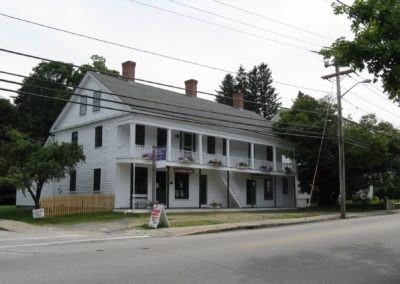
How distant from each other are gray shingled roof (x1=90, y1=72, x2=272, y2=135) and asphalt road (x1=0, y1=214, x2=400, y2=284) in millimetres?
16946

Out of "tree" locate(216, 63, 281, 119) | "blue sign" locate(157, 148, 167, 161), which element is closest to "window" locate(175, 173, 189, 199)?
"blue sign" locate(157, 148, 167, 161)

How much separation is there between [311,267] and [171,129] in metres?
23.4

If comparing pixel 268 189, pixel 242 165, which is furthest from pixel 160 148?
pixel 268 189

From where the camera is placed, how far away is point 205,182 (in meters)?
37.1

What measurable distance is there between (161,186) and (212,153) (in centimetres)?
626

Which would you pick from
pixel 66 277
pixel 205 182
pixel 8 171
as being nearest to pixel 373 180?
pixel 205 182

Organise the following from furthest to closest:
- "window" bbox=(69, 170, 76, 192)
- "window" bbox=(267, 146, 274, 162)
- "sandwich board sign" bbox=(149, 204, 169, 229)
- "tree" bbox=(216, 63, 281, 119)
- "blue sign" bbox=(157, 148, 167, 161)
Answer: "tree" bbox=(216, 63, 281, 119) → "window" bbox=(267, 146, 274, 162) → "window" bbox=(69, 170, 76, 192) → "blue sign" bbox=(157, 148, 167, 161) → "sandwich board sign" bbox=(149, 204, 169, 229)

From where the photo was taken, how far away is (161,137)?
34.6 m

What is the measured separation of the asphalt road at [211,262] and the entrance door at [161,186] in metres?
18.2

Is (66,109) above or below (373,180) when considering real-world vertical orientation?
above

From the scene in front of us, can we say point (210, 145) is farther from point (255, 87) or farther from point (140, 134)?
point (255, 87)

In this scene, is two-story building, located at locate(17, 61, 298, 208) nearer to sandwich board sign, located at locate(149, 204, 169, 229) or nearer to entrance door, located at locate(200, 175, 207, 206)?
entrance door, located at locate(200, 175, 207, 206)

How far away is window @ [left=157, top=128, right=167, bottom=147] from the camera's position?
113 ft

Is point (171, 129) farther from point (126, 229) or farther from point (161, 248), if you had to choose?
point (161, 248)
